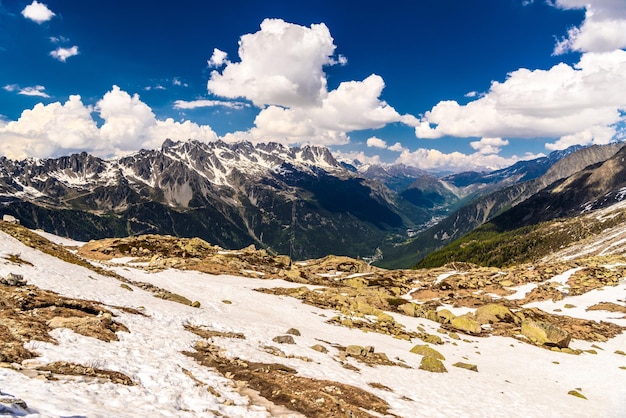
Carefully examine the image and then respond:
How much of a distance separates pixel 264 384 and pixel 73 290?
808 inches

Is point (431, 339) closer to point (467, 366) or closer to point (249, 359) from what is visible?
point (467, 366)

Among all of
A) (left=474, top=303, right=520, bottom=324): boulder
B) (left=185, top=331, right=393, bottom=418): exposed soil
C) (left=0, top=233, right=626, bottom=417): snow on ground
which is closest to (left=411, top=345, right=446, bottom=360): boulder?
(left=0, top=233, right=626, bottom=417): snow on ground

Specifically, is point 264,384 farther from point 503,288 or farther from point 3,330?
point 503,288

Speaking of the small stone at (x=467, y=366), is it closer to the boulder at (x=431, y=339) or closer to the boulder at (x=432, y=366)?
the boulder at (x=432, y=366)

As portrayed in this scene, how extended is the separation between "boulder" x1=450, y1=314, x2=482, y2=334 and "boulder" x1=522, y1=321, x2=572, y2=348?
5.93m

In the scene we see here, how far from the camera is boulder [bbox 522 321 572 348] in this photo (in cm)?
4600

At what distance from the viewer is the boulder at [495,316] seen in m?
55.2

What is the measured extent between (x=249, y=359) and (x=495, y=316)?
47.1 meters

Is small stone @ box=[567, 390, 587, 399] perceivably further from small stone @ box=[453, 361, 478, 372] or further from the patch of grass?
the patch of grass

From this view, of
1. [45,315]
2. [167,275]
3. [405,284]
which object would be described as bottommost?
[405,284]

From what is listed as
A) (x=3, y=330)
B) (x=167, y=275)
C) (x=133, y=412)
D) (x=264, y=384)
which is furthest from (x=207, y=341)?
(x=167, y=275)

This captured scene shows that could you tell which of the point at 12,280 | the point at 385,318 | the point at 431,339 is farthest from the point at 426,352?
the point at 12,280

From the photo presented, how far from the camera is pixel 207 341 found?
24656 mm

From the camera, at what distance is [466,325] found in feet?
169
